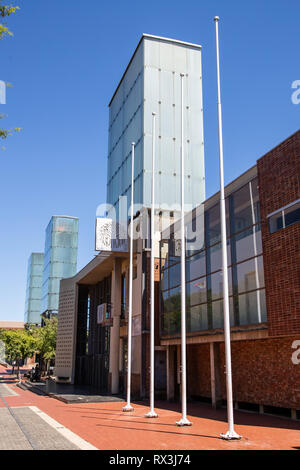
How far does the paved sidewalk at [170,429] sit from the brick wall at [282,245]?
11.4ft

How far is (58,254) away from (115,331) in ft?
235

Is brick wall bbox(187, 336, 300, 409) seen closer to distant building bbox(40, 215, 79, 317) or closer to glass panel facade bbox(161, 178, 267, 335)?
glass panel facade bbox(161, 178, 267, 335)

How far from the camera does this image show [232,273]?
63.4 feet

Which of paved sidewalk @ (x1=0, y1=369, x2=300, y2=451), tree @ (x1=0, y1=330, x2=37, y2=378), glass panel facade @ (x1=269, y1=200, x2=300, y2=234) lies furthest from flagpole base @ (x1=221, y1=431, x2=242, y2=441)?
tree @ (x1=0, y1=330, x2=37, y2=378)

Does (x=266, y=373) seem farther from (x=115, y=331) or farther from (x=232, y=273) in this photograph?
(x=115, y=331)

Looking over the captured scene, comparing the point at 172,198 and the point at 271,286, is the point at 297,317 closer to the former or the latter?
the point at 271,286

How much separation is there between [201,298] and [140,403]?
24.3 feet

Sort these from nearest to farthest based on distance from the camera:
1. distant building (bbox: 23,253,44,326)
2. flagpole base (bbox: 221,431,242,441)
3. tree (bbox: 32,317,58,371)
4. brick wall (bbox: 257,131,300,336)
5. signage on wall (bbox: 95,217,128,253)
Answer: flagpole base (bbox: 221,431,242,441), brick wall (bbox: 257,131,300,336), signage on wall (bbox: 95,217,128,253), tree (bbox: 32,317,58,371), distant building (bbox: 23,253,44,326)

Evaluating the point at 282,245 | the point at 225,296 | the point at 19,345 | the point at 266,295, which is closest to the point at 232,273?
the point at 266,295

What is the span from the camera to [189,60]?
1491 inches

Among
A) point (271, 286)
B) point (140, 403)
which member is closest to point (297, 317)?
point (271, 286)

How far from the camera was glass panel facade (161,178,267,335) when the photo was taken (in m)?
17.9

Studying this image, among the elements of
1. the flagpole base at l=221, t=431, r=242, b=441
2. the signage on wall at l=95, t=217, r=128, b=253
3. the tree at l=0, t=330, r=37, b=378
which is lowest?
the flagpole base at l=221, t=431, r=242, b=441

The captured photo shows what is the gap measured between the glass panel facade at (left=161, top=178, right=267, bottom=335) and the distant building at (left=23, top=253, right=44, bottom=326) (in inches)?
3965
